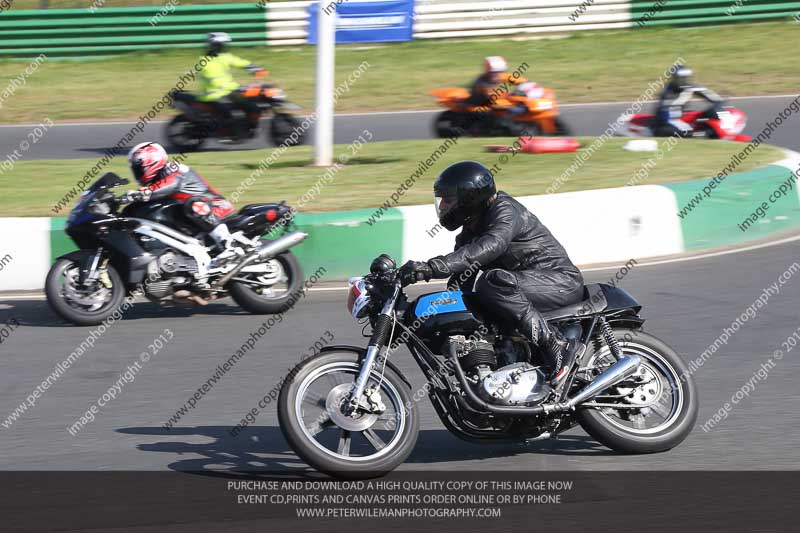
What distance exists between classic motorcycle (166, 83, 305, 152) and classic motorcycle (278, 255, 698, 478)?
11532mm

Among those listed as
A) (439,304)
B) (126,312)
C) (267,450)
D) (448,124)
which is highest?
(439,304)

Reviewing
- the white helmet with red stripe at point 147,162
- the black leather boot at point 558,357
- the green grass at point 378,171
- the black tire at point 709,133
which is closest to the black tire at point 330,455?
the black leather boot at point 558,357

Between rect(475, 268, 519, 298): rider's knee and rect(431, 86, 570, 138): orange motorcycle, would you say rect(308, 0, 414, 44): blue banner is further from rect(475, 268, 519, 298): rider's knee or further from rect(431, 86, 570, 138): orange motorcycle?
rect(475, 268, 519, 298): rider's knee

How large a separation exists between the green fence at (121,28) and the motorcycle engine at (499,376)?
20.4m

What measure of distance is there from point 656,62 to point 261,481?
770 inches

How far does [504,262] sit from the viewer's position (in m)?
5.93

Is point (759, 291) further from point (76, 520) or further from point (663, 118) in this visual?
point (663, 118)

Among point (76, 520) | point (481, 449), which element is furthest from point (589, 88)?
point (76, 520)

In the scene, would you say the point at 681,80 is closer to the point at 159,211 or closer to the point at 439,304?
the point at 159,211

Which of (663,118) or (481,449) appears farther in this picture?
(663,118)

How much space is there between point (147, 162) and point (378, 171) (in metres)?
4.30

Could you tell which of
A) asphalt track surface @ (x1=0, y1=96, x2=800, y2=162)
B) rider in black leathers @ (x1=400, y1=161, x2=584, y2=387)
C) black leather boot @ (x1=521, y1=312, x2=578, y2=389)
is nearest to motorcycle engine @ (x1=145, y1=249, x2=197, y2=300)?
rider in black leathers @ (x1=400, y1=161, x2=584, y2=387)

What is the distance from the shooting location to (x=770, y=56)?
23266mm

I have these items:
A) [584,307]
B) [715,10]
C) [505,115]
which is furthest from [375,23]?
[584,307]
